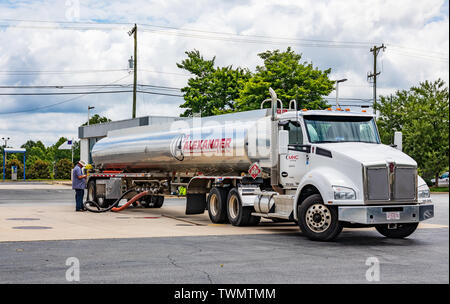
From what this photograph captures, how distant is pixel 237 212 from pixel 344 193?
195 inches

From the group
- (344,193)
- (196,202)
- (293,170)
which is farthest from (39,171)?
(344,193)

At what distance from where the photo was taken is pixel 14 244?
12445 millimetres

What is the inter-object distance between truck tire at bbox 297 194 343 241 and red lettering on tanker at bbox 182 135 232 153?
13.4ft

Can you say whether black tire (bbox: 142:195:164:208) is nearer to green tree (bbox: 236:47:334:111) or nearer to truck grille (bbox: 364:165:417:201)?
truck grille (bbox: 364:165:417:201)

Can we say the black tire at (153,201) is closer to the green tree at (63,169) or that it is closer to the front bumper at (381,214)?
the front bumper at (381,214)

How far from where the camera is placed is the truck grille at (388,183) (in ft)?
41.9

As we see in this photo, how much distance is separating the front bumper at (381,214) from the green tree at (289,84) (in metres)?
30.3

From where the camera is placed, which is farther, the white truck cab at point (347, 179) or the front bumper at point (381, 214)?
the white truck cab at point (347, 179)

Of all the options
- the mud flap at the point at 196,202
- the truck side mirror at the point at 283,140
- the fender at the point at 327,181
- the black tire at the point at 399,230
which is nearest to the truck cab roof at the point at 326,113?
the truck side mirror at the point at 283,140

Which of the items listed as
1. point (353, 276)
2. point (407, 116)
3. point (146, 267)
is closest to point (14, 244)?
point (146, 267)

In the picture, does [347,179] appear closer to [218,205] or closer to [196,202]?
[218,205]

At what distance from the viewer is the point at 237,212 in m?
17.2
